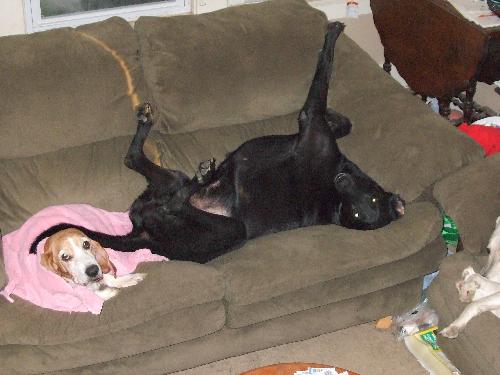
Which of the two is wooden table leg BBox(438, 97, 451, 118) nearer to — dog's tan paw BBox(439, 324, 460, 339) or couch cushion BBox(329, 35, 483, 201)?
couch cushion BBox(329, 35, 483, 201)

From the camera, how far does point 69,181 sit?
276cm

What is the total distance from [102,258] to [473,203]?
4.56 feet

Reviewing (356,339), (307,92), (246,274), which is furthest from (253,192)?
(356,339)

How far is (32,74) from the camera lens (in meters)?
2.62

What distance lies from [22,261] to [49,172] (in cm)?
46

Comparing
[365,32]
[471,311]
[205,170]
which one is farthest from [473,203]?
[365,32]

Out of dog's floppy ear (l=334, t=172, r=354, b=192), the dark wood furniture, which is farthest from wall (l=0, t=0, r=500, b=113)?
dog's floppy ear (l=334, t=172, r=354, b=192)

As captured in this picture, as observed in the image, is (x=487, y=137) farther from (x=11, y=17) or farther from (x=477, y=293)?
(x=11, y=17)

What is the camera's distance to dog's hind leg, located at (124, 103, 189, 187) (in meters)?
2.63

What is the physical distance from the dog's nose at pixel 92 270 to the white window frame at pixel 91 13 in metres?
1.40

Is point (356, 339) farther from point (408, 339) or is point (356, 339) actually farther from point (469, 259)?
point (469, 259)

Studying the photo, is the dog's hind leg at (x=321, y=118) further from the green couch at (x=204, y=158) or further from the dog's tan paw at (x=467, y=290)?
the dog's tan paw at (x=467, y=290)

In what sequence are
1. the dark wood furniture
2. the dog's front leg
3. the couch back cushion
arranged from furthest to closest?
the dark wood furniture, the couch back cushion, the dog's front leg

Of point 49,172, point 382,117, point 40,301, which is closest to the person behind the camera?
point 40,301
